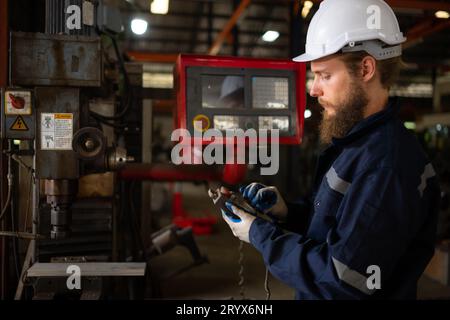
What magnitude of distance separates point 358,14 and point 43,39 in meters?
0.87

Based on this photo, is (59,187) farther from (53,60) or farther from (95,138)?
(53,60)

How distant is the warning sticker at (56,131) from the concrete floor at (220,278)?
1469 mm

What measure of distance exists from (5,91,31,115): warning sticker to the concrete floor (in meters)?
1.54

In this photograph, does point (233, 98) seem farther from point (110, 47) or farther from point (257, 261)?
point (257, 261)

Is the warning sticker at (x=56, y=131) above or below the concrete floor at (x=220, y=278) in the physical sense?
above

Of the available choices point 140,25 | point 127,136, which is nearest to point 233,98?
point 127,136

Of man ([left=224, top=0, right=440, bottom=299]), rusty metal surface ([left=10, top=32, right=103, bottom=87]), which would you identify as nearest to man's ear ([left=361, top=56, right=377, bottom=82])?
man ([left=224, top=0, right=440, bottom=299])

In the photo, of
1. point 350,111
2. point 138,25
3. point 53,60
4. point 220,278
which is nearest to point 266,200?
point 350,111

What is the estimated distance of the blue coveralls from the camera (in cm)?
76

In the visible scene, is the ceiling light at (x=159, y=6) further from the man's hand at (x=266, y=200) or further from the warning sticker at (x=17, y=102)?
the man's hand at (x=266, y=200)

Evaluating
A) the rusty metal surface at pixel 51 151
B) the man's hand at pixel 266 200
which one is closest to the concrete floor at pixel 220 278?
the man's hand at pixel 266 200

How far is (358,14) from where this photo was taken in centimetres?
96

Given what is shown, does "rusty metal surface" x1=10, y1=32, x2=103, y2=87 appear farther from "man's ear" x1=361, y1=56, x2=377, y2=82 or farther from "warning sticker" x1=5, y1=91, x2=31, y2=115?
"man's ear" x1=361, y1=56, x2=377, y2=82

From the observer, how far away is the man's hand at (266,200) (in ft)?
3.69
